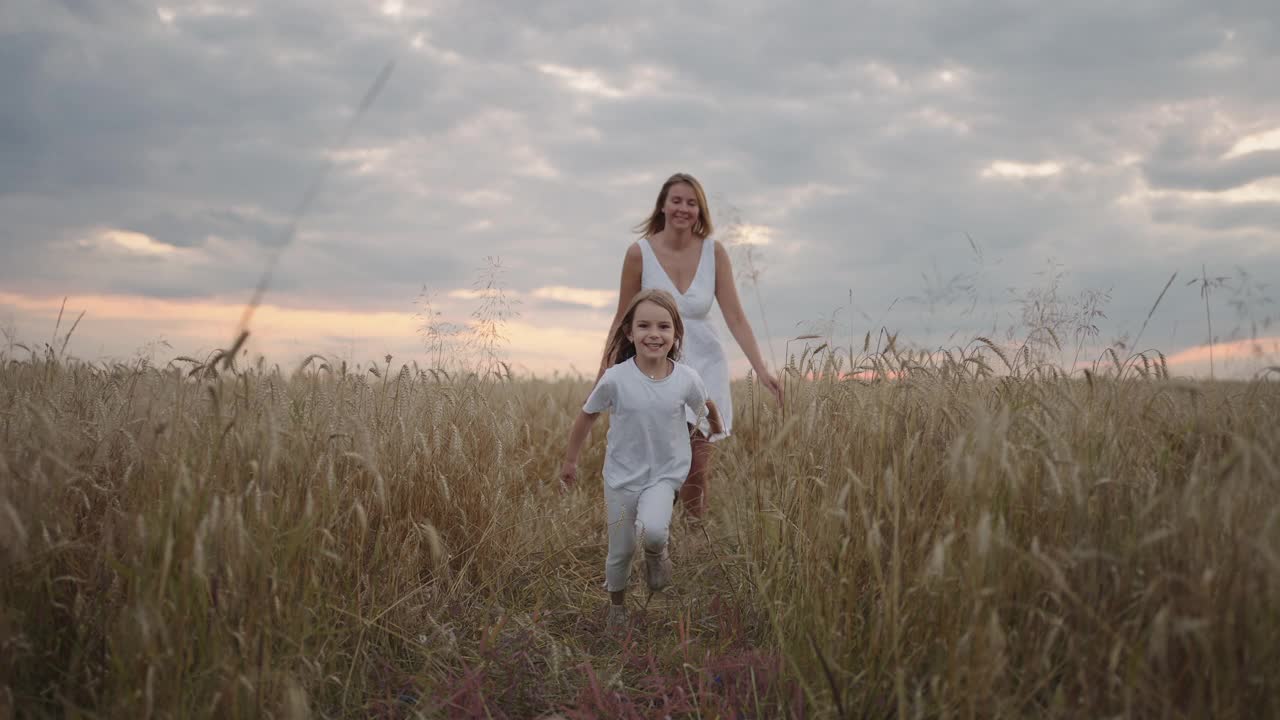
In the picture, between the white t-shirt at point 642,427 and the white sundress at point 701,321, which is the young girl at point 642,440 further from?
the white sundress at point 701,321

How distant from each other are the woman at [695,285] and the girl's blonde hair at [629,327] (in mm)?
587

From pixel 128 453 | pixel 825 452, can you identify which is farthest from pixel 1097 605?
pixel 128 453

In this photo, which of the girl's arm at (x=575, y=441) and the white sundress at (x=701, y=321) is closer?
the girl's arm at (x=575, y=441)

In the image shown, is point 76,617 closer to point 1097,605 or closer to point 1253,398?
point 1097,605

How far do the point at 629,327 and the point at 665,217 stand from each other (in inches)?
53.4

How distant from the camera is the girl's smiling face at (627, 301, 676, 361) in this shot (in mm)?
3553

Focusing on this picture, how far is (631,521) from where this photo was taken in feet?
11.7

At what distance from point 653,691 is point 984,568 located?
1414 mm

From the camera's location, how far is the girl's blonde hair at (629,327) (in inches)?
145

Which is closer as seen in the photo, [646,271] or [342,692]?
[342,692]

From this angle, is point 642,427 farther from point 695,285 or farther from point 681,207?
point 681,207

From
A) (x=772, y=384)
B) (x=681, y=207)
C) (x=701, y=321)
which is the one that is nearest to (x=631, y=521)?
(x=772, y=384)

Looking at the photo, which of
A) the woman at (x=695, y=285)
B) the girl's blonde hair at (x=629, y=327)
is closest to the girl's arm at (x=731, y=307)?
the woman at (x=695, y=285)

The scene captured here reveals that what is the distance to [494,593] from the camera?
3.63 m
